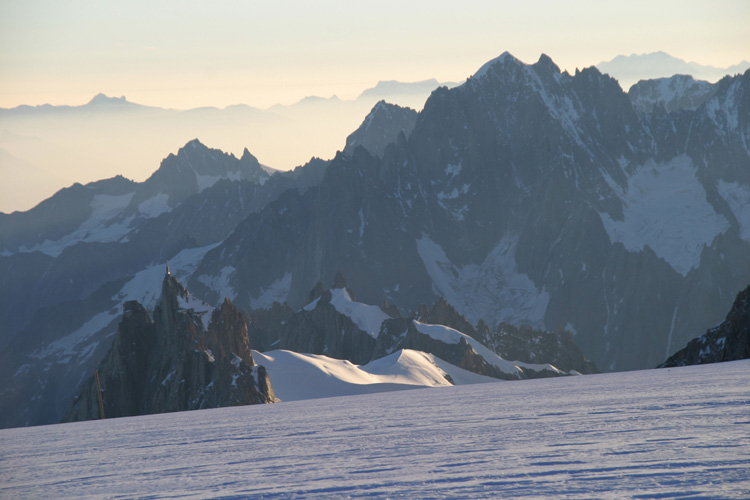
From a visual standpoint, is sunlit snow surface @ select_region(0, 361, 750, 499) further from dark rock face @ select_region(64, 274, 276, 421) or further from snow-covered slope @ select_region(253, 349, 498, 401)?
snow-covered slope @ select_region(253, 349, 498, 401)

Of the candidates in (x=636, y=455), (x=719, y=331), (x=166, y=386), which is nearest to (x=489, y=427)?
(x=636, y=455)

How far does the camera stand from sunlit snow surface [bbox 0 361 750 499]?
118ft

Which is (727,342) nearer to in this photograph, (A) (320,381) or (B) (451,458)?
(A) (320,381)

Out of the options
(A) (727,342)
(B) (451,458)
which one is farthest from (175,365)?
(B) (451,458)

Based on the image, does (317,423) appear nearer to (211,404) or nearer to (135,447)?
(135,447)

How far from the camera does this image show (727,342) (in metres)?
152

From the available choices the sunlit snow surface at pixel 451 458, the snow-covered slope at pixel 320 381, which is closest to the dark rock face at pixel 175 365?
the snow-covered slope at pixel 320 381

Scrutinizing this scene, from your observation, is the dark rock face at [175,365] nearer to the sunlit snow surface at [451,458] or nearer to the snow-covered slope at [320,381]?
the snow-covered slope at [320,381]

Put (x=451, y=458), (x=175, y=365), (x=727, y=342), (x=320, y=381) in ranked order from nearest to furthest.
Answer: (x=451, y=458)
(x=727, y=342)
(x=175, y=365)
(x=320, y=381)

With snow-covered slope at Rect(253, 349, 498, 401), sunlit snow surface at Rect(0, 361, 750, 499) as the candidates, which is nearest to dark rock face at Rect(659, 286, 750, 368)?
snow-covered slope at Rect(253, 349, 498, 401)

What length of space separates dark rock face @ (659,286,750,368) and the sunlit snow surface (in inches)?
3056

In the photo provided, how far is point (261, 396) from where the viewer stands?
16788cm

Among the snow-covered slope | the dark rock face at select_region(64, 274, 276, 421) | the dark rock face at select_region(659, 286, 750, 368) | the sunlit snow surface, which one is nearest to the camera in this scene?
the sunlit snow surface

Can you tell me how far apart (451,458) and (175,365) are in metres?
136
